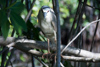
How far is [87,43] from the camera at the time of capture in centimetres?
838

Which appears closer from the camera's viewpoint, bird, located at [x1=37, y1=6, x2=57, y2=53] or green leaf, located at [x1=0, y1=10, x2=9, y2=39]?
green leaf, located at [x1=0, y1=10, x2=9, y2=39]

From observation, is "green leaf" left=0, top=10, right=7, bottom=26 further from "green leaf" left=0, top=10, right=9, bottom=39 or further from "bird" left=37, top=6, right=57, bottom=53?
"bird" left=37, top=6, right=57, bottom=53

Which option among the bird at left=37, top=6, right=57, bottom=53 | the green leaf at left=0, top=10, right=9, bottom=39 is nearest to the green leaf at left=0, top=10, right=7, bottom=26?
the green leaf at left=0, top=10, right=9, bottom=39

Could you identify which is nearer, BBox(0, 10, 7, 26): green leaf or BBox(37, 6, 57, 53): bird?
BBox(0, 10, 7, 26): green leaf

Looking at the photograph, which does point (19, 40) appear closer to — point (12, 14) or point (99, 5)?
point (12, 14)

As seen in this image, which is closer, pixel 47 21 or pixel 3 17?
pixel 3 17

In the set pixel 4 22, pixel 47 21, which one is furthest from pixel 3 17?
pixel 47 21

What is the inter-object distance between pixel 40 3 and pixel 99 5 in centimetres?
113

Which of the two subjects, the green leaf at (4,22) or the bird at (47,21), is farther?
the bird at (47,21)

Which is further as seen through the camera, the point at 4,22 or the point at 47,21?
the point at 47,21

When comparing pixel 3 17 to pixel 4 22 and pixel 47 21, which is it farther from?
pixel 47 21

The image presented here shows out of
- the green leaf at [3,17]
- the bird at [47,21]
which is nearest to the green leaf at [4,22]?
the green leaf at [3,17]

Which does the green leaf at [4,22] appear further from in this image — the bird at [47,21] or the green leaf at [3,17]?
the bird at [47,21]

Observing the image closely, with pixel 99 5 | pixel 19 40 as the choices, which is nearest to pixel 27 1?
pixel 19 40
